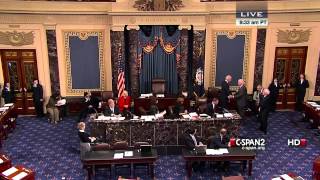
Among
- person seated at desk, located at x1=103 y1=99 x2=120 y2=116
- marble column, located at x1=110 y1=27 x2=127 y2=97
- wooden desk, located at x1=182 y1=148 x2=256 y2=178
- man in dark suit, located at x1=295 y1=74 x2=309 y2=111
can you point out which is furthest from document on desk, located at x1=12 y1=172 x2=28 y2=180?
man in dark suit, located at x1=295 y1=74 x2=309 y2=111

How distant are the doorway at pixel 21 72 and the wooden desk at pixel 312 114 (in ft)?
35.1

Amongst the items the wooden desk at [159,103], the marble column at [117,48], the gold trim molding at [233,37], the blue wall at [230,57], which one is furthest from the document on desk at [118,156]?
the blue wall at [230,57]

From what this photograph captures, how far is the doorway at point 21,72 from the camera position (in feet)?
50.7

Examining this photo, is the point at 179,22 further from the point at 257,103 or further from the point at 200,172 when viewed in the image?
the point at 200,172

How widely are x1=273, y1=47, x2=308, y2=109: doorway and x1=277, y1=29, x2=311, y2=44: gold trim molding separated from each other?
0.34 metres

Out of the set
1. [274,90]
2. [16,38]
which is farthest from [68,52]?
[274,90]

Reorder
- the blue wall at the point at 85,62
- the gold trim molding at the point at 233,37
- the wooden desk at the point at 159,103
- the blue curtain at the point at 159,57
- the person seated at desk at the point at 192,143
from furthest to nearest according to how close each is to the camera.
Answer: the gold trim molding at the point at 233,37
the blue wall at the point at 85,62
the blue curtain at the point at 159,57
the wooden desk at the point at 159,103
the person seated at desk at the point at 192,143

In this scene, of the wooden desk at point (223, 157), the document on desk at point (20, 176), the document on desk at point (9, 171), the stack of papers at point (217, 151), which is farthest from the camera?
the stack of papers at point (217, 151)

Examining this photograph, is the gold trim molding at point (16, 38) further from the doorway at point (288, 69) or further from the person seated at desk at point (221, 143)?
the doorway at point (288, 69)

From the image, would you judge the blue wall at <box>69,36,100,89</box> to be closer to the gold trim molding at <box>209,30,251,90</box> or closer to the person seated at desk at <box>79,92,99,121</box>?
the person seated at desk at <box>79,92,99,121</box>

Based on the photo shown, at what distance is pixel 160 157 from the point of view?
12234 mm

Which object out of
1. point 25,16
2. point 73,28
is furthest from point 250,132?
point 25,16

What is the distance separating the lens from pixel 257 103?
15.4 m

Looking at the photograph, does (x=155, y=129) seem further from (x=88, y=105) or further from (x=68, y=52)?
(x=68, y=52)
